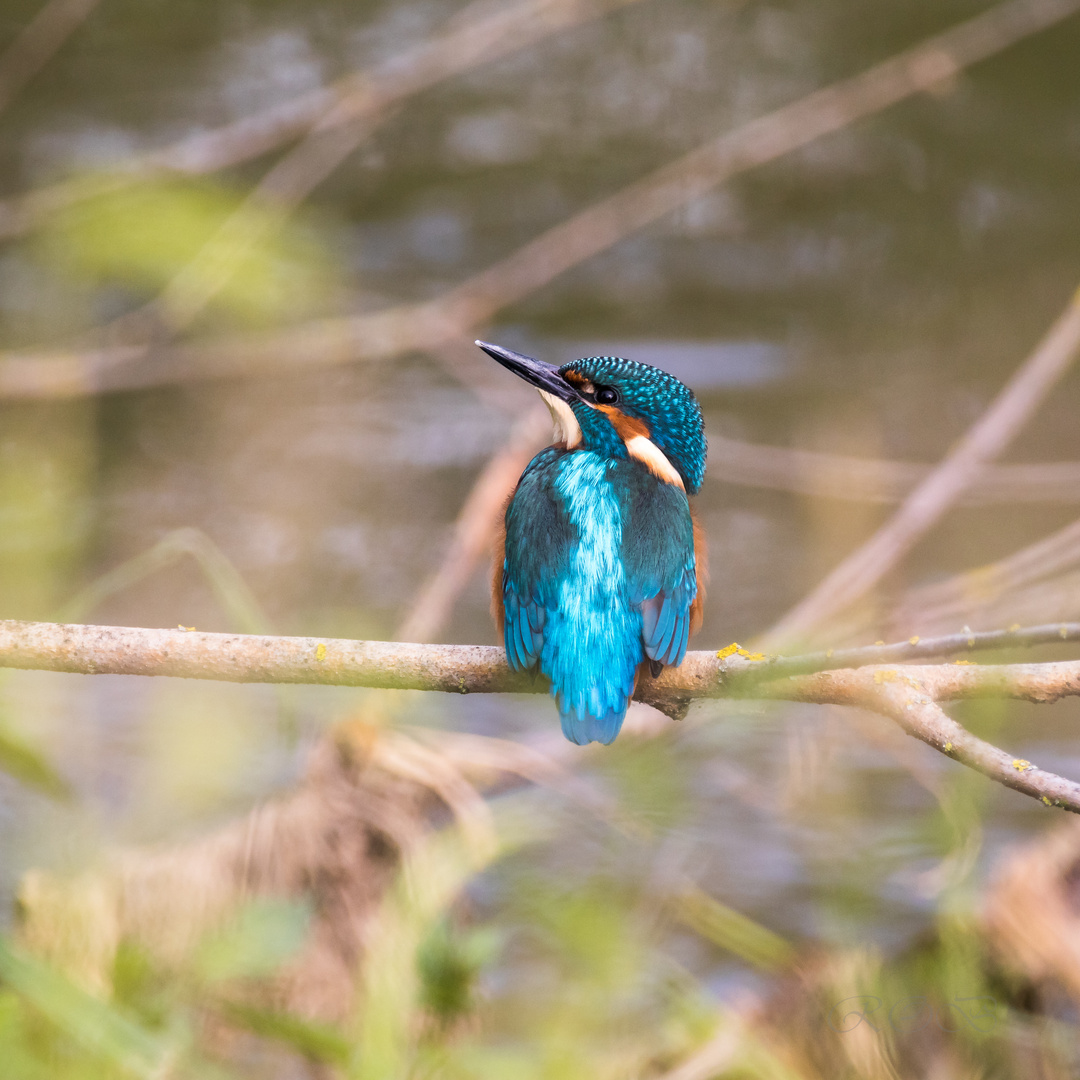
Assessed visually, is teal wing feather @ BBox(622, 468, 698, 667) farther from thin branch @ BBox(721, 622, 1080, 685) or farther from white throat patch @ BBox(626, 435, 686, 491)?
thin branch @ BBox(721, 622, 1080, 685)

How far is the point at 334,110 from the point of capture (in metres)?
2.62

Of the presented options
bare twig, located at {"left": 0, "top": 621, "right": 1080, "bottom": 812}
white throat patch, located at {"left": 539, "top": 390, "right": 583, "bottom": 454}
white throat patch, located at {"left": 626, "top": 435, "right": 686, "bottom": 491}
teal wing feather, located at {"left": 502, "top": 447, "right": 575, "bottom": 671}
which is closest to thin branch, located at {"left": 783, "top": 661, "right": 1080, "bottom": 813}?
bare twig, located at {"left": 0, "top": 621, "right": 1080, "bottom": 812}

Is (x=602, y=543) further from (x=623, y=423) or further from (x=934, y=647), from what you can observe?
(x=934, y=647)

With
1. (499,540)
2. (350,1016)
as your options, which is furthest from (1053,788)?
(350,1016)

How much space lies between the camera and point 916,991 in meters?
2.05

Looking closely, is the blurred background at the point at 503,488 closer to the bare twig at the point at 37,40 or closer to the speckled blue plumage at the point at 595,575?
the bare twig at the point at 37,40

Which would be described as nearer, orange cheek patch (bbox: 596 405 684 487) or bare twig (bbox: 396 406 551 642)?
orange cheek patch (bbox: 596 405 684 487)

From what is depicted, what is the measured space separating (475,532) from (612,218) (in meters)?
1.07

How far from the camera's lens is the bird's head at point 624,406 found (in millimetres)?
1740

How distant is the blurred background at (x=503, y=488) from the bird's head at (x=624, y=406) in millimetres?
440

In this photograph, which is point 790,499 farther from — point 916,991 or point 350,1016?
point 350,1016

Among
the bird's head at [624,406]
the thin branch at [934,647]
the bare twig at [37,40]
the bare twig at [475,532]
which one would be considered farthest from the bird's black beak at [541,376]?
the bare twig at [37,40]

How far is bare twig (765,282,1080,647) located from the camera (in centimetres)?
226

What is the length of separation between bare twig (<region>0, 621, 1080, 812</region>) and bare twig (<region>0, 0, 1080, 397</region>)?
163 cm
